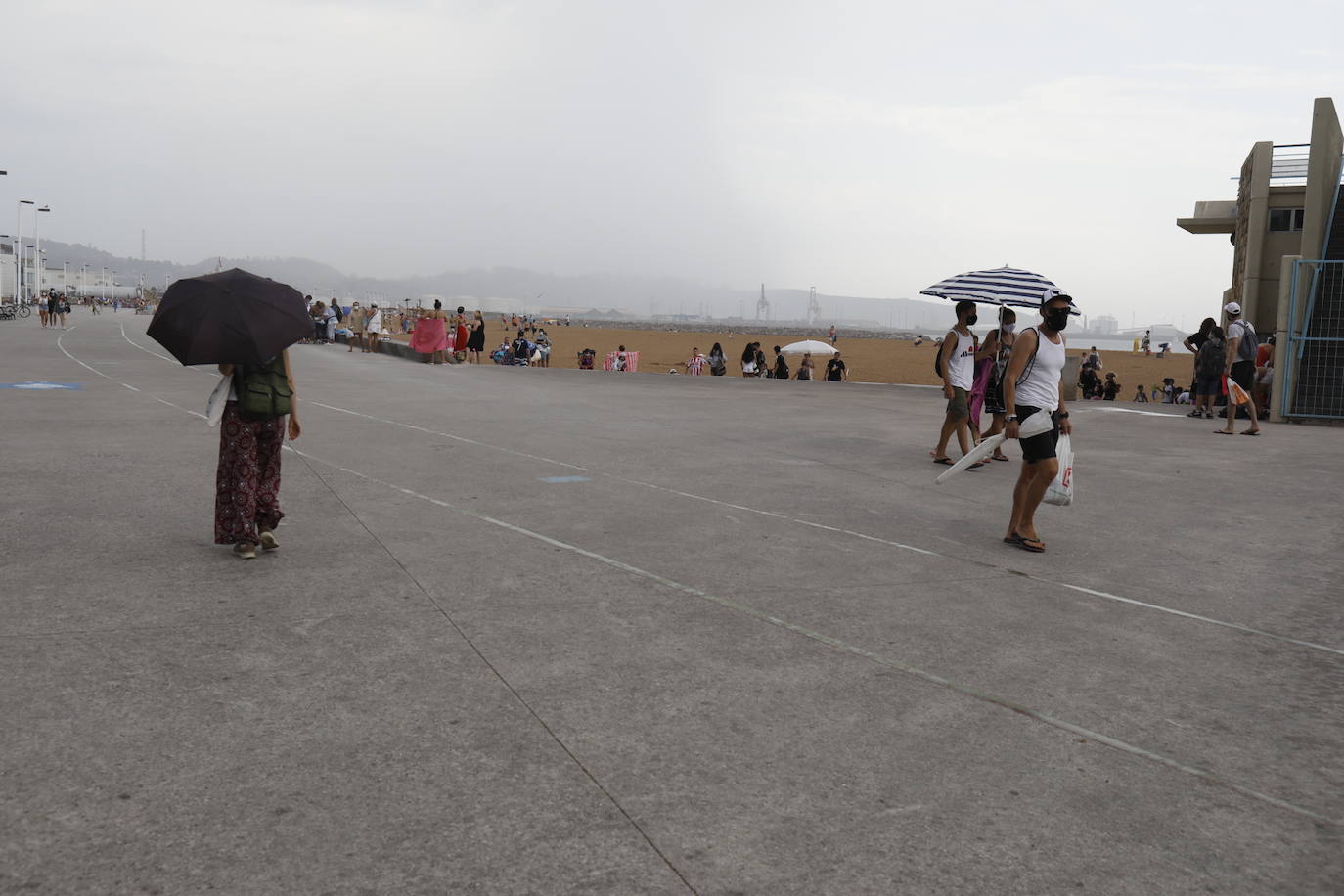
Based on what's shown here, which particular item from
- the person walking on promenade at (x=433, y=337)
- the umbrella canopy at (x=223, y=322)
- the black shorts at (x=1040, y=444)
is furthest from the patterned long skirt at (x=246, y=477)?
the person walking on promenade at (x=433, y=337)

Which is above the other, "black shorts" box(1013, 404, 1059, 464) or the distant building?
the distant building

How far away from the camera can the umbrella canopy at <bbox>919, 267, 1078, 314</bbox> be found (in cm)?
1136

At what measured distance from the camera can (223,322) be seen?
5.86 meters

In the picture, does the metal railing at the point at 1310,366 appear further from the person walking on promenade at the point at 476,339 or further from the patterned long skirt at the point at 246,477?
the person walking on promenade at the point at 476,339

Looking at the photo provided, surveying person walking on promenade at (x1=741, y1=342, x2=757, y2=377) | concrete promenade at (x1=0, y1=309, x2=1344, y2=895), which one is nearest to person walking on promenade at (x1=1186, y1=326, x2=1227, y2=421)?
concrete promenade at (x1=0, y1=309, x2=1344, y2=895)

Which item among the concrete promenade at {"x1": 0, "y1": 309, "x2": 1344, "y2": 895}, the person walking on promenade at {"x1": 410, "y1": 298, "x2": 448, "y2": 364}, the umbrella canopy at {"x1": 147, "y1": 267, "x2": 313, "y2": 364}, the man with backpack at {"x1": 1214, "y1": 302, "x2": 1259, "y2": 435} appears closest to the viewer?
the concrete promenade at {"x1": 0, "y1": 309, "x2": 1344, "y2": 895}

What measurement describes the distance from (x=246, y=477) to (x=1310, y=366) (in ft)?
59.2

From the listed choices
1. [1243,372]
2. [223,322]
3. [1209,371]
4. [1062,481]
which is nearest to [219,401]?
[223,322]

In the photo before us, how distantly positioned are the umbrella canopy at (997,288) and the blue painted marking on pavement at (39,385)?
13.0 meters

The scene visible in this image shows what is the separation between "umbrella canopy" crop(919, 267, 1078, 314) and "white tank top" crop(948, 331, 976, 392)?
0.65m

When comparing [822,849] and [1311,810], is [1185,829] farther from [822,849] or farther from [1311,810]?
[822,849]

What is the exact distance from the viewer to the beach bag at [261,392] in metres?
6.09

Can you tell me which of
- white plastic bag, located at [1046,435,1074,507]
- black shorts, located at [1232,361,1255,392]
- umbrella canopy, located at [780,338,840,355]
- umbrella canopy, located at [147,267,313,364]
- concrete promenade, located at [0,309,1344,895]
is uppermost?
umbrella canopy, located at [780,338,840,355]

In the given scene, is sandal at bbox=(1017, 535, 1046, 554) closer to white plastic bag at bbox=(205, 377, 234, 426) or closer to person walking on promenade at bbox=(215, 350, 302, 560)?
person walking on promenade at bbox=(215, 350, 302, 560)
